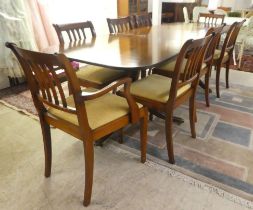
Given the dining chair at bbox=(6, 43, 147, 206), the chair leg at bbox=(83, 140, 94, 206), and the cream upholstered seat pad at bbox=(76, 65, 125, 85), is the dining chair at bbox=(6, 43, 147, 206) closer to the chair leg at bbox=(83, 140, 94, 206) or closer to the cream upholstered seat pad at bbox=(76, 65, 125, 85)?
the chair leg at bbox=(83, 140, 94, 206)

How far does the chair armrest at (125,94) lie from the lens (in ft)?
3.47

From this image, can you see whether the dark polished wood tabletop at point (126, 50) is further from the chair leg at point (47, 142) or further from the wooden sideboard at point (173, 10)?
the wooden sideboard at point (173, 10)

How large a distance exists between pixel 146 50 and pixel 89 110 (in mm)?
660

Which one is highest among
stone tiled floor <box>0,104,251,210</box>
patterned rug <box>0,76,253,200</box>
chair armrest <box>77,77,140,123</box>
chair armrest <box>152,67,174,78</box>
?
chair armrest <box>77,77,140,123</box>

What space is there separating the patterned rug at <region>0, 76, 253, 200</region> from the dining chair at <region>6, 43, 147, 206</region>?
426 millimetres

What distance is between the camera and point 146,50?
65.4 inches

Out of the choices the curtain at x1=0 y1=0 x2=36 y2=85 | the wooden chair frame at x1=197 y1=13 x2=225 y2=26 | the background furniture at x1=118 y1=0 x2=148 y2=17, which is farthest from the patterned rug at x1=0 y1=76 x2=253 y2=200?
the background furniture at x1=118 y1=0 x2=148 y2=17

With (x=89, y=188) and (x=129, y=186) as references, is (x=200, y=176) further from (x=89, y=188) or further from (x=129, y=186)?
(x=89, y=188)

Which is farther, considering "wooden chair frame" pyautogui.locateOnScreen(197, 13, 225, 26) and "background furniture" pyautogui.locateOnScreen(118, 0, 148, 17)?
"background furniture" pyautogui.locateOnScreen(118, 0, 148, 17)

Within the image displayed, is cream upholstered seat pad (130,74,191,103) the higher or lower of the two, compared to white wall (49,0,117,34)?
lower

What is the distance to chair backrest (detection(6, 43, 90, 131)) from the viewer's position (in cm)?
97

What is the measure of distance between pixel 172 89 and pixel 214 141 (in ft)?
2.46

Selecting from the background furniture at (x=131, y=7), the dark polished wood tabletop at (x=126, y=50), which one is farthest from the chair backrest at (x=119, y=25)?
the background furniture at (x=131, y=7)

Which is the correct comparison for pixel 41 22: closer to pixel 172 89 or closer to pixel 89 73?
pixel 89 73
